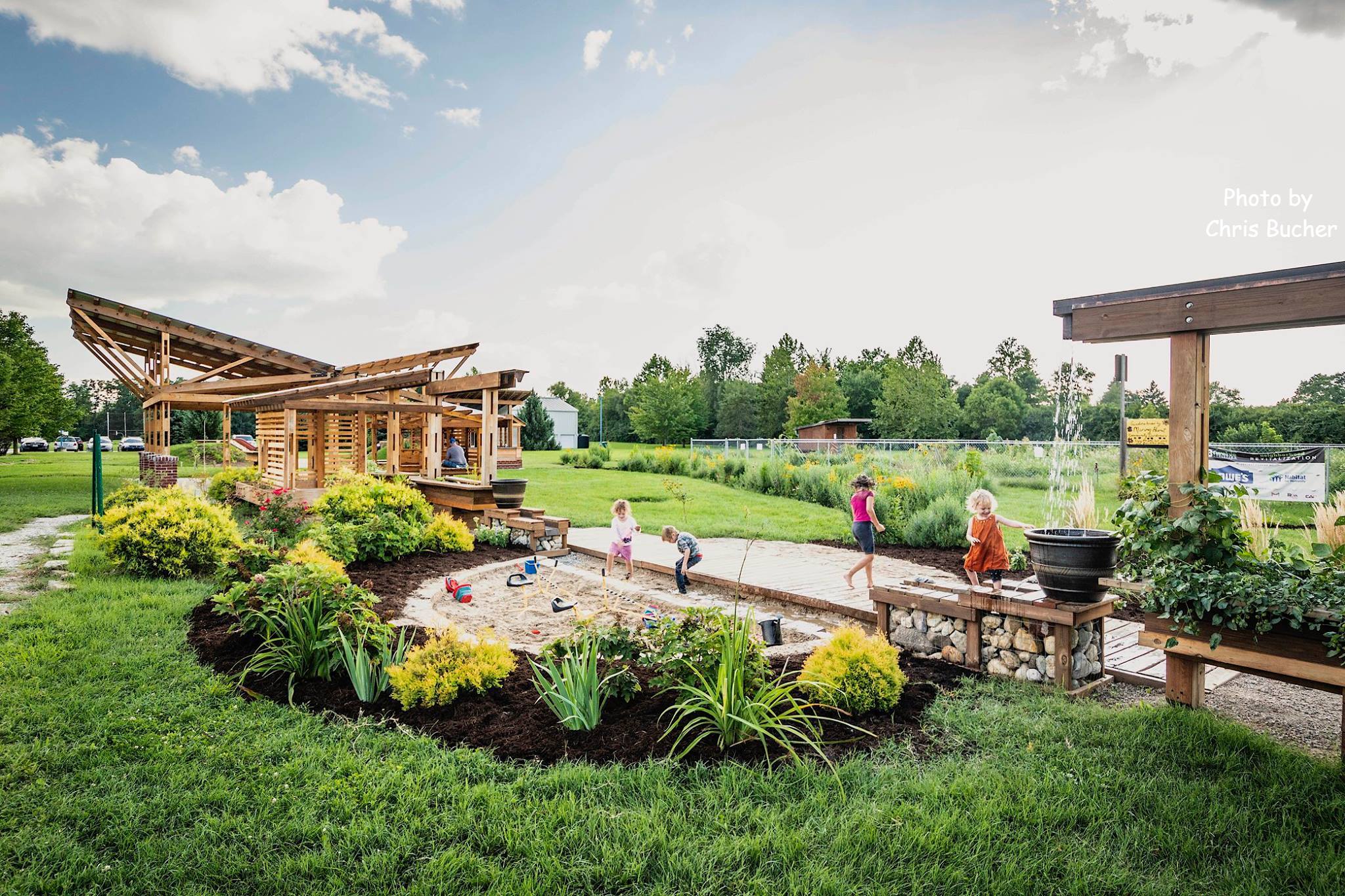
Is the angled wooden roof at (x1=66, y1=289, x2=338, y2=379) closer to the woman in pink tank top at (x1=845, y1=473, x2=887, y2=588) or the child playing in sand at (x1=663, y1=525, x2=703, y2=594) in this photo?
the child playing in sand at (x1=663, y1=525, x2=703, y2=594)

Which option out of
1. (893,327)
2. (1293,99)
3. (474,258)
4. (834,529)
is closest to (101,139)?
(474,258)

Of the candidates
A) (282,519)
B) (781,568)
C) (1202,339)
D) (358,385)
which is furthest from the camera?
(358,385)

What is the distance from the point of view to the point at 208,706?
3629mm

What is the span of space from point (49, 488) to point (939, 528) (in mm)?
21301

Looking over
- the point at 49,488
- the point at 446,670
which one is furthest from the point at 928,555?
the point at 49,488

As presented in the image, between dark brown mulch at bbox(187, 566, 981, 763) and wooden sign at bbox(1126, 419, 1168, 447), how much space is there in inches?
576

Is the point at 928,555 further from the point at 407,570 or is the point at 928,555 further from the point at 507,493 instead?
the point at 407,570

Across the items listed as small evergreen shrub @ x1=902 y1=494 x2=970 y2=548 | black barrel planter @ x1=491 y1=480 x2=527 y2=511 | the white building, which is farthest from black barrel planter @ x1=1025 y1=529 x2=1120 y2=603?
the white building

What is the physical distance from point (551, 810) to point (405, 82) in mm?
13166

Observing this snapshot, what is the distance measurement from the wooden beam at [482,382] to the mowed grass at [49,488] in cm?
695

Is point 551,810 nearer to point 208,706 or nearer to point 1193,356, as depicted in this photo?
point 208,706

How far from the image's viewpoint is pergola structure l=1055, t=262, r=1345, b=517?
3195 mm

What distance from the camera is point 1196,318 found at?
Answer: 11.5ft

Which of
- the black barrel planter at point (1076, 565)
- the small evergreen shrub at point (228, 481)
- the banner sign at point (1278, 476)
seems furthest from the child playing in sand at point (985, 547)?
the small evergreen shrub at point (228, 481)
